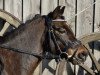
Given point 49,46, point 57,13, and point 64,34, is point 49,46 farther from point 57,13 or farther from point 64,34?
point 57,13

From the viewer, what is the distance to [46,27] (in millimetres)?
3723

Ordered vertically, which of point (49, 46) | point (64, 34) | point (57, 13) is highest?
point (57, 13)

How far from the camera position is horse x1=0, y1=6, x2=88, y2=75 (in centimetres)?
367

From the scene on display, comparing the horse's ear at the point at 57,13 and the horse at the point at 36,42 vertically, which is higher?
the horse's ear at the point at 57,13

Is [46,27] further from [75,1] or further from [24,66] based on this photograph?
[75,1]

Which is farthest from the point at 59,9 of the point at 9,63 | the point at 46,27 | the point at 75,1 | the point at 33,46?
the point at 75,1

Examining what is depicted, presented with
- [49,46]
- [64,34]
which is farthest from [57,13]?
[49,46]

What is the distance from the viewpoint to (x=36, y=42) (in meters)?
3.71

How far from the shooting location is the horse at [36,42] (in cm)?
367

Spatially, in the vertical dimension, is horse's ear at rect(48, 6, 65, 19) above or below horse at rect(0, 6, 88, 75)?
above

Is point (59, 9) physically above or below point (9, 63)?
above

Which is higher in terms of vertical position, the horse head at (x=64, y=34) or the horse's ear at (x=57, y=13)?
the horse's ear at (x=57, y=13)

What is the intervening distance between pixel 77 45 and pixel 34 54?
0.45m

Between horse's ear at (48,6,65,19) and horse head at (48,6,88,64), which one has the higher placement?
horse's ear at (48,6,65,19)
